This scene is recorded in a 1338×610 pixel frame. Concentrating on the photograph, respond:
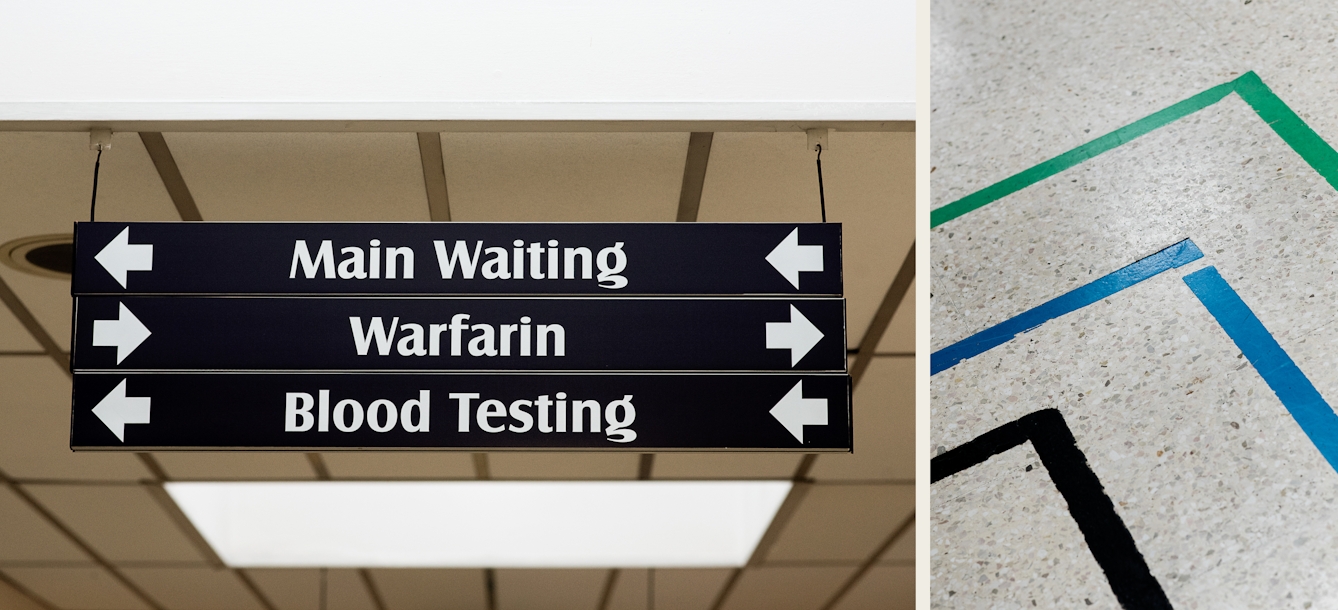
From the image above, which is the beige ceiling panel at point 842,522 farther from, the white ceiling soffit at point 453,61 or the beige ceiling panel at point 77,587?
the beige ceiling panel at point 77,587

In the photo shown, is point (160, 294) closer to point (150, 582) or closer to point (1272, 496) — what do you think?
point (1272, 496)

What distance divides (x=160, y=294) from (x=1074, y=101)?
1.30 meters

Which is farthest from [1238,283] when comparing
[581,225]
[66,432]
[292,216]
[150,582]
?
[150,582]

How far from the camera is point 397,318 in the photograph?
158cm

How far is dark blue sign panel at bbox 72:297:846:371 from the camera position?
1.56 m

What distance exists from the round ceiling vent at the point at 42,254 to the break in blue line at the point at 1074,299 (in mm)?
2138

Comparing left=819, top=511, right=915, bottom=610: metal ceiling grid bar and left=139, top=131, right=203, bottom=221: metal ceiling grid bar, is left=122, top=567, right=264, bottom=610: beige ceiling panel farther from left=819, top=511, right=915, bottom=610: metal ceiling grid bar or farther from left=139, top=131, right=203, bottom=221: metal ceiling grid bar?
left=139, top=131, right=203, bottom=221: metal ceiling grid bar

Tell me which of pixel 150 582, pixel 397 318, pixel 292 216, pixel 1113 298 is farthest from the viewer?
pixel 150 582

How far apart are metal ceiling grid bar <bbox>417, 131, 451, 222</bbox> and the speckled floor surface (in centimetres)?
117

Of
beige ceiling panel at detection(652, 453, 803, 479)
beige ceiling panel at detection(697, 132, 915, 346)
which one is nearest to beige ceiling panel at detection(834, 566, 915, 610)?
beige ceiling panel at detection(652, 453, 803, 479)

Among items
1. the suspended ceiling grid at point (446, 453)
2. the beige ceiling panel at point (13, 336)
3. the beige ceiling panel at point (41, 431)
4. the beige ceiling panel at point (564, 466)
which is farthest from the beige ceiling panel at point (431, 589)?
the beige ceiling panel at point (13, 336)

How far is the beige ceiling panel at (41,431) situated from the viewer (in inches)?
128

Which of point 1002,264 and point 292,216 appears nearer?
point 1002,264

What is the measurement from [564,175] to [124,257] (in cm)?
88
